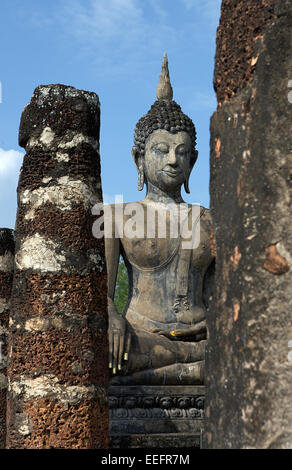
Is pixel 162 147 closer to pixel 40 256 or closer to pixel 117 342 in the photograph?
pixel 117 342

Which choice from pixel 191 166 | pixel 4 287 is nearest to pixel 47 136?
pixel 4 287

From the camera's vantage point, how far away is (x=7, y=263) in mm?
8797

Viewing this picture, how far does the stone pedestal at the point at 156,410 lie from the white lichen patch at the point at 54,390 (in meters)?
2.80

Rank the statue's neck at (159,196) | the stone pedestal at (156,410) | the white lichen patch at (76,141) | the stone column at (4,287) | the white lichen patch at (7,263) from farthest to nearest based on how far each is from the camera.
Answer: the statue's neck at (159,196)
the white lichen patch at (7,263)
the stone column at (4,287)
the stone pedestal at (156,410)
the white lichen patch at (76,141)

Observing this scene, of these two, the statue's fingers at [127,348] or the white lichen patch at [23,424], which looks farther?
the statue's fingers at [127,348]

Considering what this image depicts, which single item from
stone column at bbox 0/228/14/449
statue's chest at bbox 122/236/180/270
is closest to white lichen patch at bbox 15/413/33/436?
stone column at bbox 0/228/14/449

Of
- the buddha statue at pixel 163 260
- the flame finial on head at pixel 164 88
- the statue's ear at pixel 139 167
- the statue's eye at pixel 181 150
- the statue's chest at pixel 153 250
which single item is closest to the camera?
the buddha statue at pixel 163 260

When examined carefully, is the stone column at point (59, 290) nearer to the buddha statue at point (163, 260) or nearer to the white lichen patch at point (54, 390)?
the white lichen patch at point (54, 390)

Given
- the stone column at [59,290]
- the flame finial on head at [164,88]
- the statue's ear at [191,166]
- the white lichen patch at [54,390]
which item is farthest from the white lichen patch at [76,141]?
the flame finial on head at [164,88]

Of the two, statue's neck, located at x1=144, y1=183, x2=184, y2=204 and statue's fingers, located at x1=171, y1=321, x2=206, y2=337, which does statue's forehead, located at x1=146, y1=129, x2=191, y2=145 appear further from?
statue's fingers, located at x1=171, y1=321, x2=206, y2=337

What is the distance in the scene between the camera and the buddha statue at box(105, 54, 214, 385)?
326 inches

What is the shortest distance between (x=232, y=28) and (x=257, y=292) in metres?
1.01

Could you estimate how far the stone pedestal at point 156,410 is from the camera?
789 centimetres

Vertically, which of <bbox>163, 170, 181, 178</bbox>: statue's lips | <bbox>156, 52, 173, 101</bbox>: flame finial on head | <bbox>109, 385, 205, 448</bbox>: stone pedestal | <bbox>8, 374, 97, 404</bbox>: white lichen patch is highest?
<bbox>156, 52, 173, 101</bbox>: flame finial on head
